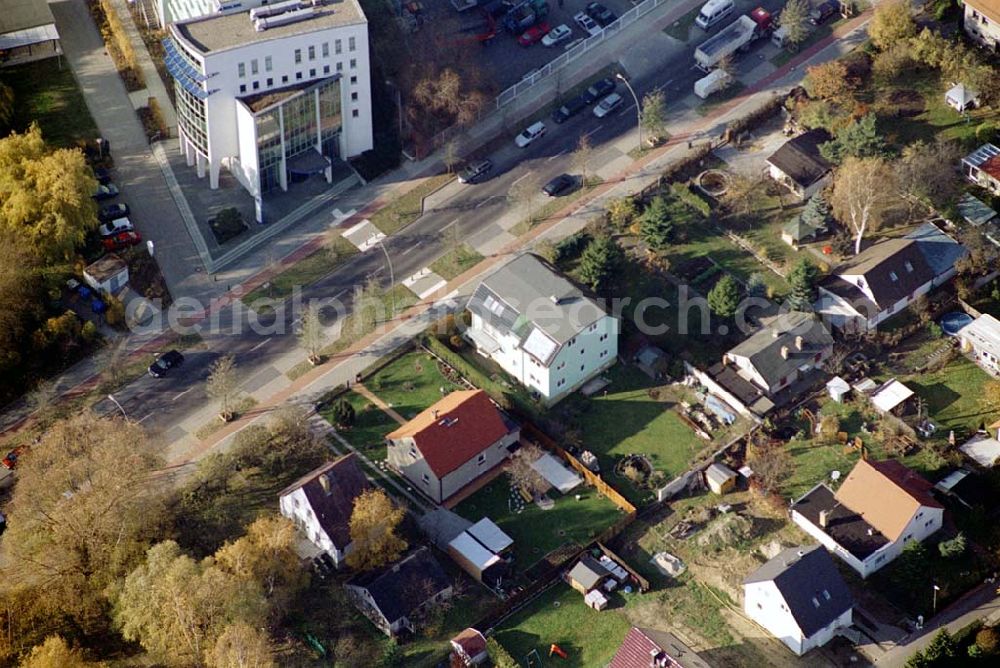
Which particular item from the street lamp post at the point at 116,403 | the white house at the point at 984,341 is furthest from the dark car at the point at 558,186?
the street lamp post at the point at 116,403

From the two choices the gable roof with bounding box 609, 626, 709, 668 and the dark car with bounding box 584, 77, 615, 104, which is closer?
the gable roof with bounding box 609, 626, 709, 668

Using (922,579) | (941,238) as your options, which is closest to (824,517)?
(922,579)

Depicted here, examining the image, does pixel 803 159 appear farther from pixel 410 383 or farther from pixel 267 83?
pixel 267 83

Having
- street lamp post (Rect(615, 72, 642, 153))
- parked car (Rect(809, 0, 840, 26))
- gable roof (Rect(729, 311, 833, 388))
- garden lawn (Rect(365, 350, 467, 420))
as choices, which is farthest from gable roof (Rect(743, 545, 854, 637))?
parked car (Rect(809, 0, 840, 26))

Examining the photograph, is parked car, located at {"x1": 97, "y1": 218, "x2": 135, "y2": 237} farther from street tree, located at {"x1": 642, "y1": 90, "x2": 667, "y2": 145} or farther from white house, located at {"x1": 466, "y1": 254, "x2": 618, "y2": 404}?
street tree, located at {"x1": 642, "y1": 90, "x2": 667, "y2": 145}

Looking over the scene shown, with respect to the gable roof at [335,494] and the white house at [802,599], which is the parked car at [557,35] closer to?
the gable roof at [335,494]

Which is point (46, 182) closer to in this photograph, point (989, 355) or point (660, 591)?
point (660, 591)
